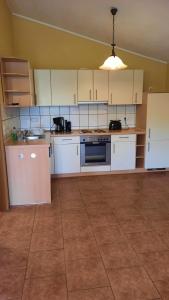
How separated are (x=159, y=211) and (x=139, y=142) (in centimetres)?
188

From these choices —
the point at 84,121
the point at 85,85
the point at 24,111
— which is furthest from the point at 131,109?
the point at 24,111

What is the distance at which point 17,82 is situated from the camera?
3680 millimetres

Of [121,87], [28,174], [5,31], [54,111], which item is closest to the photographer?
[28,174]

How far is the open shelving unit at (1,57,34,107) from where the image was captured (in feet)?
11.4

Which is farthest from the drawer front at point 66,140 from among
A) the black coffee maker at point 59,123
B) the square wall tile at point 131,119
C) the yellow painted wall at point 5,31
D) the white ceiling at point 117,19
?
the white ceiling at point 117,19

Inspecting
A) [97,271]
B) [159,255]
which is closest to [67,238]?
[97,271]

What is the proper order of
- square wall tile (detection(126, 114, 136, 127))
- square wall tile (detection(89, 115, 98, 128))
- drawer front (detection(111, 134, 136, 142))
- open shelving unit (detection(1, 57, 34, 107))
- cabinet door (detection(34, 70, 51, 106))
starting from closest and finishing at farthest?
open shelving unit (detection(1, 57, 34, 107)), cabinet door (detection(34, 70, 51, 106)), drawer front (detection(111, 134, 136, 142)), square wall tile (detection(89, 115, 98, 128)), square wall tile (detection(126, 114, 136, 127))

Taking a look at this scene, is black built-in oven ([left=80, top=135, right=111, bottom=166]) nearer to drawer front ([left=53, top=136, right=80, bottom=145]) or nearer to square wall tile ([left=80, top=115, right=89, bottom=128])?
drawer front ([left=53, top=136, right=80, bottom=145])

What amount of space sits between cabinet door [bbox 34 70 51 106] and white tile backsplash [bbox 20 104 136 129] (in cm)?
36

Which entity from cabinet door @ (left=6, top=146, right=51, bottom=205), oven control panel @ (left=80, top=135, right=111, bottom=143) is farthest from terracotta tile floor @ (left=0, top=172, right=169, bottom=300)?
oven control panel @ (left=80, top=135, right=111, bottom=143)

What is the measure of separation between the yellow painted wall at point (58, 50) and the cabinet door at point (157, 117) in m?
0.86

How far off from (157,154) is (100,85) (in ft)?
5.86

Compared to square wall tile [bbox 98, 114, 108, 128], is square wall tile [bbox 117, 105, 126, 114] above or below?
above

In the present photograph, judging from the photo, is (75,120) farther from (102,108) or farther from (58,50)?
(58,50)
